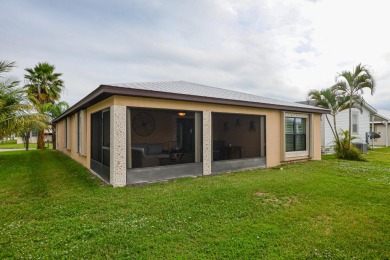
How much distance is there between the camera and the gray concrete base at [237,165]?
8.02 metres

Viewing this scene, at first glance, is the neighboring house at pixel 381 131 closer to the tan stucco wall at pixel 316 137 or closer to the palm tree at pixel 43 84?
the tan stucco wall at pixel 316 137

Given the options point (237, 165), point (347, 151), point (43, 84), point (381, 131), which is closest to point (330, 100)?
point (347, 151)

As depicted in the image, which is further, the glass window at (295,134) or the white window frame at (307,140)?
the glass window at (295,134)

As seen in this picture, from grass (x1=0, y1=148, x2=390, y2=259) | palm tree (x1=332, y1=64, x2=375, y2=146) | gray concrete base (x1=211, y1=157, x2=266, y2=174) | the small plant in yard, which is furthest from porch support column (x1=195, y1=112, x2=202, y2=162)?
palm tree (x1=332, y1=64, x2=375, y2=146)

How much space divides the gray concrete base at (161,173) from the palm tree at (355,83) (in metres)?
9.35

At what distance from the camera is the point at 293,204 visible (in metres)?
4.64

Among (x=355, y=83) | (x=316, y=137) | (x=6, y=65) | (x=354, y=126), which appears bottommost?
(x=316, y=137)

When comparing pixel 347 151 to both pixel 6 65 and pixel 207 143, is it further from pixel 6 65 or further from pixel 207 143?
pixel 6 65

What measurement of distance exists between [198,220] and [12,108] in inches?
457

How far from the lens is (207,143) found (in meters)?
7.68

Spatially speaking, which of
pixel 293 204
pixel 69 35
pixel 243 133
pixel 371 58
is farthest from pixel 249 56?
pixel 293 204

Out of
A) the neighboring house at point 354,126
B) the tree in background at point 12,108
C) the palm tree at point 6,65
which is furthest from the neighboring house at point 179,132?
the neighboring house at point 354,126

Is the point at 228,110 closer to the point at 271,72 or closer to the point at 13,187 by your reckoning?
the point at 13,187

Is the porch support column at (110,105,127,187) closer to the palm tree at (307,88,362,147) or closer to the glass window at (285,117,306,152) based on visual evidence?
the glass window at (285,117,306,152)
